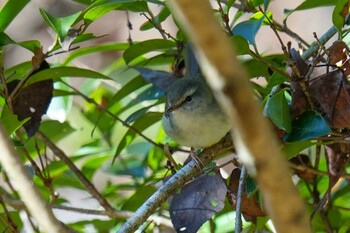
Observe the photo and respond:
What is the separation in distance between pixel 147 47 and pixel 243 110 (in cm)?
165

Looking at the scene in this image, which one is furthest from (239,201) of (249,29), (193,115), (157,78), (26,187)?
(193,115)

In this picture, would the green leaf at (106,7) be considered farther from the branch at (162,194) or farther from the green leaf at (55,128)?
the green leaf at (55,128)

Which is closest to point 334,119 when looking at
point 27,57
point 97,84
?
point 97,84

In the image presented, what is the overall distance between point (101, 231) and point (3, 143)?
6.52ft

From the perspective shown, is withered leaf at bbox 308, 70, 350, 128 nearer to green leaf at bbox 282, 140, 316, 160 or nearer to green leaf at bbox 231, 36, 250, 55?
green leaf at bbox 282, 140, 316, 160

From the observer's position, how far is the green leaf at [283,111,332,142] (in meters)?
2.05

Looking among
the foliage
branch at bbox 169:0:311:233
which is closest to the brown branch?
the foliage

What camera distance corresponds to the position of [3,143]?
1098mm

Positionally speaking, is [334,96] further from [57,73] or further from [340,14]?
[57,73]

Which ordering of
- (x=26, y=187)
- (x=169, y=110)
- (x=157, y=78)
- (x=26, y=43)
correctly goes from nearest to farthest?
(x=26, y=187)
(x=26, y=43)
(x=157, y=78)
(x=169, y=110)

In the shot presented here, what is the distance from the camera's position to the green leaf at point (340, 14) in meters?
2.20

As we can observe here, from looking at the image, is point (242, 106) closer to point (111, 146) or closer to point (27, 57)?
point (111, 146)

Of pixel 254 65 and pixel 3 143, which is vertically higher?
pixel 3 143

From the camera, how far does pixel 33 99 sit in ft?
8.47
